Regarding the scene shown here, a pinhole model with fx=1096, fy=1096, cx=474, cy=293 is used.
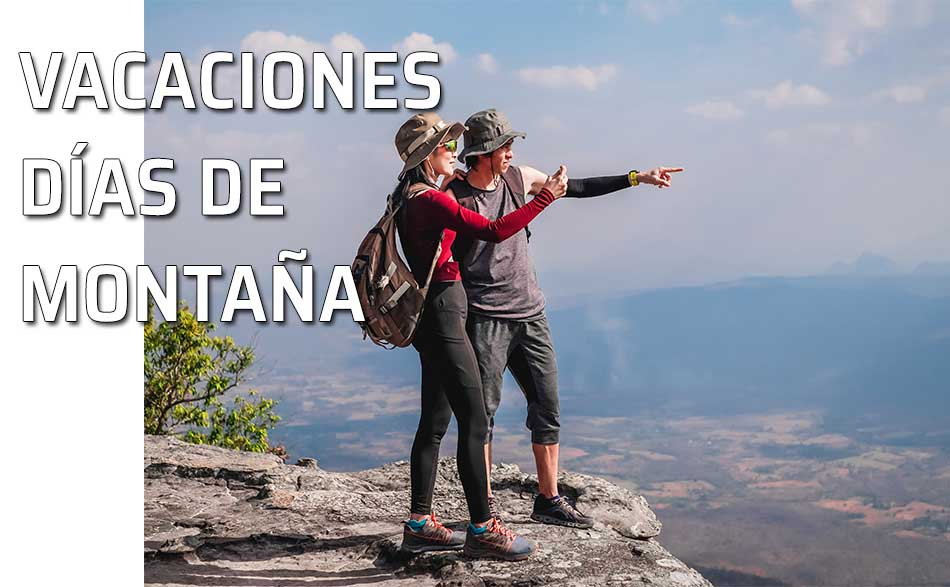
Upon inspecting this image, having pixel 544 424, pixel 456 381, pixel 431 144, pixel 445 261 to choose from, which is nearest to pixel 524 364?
pixel 544 424

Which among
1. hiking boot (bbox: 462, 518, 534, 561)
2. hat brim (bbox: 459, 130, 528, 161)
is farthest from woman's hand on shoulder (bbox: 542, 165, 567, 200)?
hiking boot (bbox: 462, 518, 534, 561)

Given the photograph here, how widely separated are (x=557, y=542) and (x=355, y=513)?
4.11 ft

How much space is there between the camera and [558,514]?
4.86 m

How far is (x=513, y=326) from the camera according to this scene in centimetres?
458

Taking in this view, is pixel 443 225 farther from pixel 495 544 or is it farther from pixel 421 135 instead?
pixel 495 544

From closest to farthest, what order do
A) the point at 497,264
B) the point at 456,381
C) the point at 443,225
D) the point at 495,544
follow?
the point at 443,225
the point at 456,381
the point at 495,544
the point at 497,264

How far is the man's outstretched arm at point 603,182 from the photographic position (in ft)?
15.2

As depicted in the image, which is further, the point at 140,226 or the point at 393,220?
the point at 140,226

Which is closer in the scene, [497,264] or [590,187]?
[497,264]

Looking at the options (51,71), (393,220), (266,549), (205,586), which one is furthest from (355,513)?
(51,71)

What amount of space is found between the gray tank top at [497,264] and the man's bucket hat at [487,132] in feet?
0.59

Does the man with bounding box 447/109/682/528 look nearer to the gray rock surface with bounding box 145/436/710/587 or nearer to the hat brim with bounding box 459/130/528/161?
the hat brim with bounding box 459/130/528/161

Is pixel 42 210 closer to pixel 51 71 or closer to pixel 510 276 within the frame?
pixel 51 71

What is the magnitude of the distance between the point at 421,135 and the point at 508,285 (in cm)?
80
